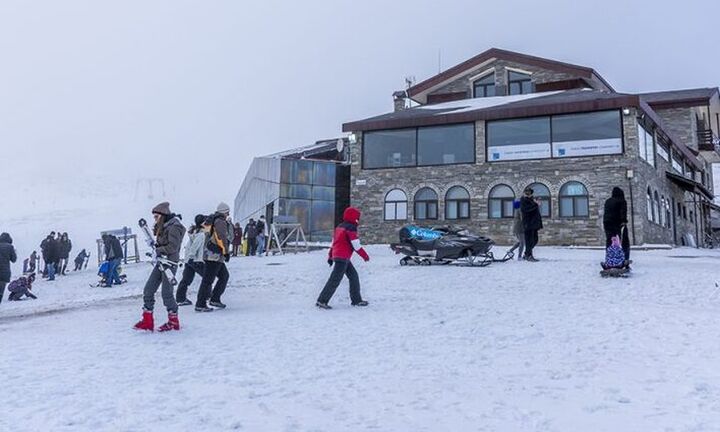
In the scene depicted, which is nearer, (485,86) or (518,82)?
(518,82)

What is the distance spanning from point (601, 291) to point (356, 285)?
13.8 ft

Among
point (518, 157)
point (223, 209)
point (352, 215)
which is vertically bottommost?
point (352, 215)

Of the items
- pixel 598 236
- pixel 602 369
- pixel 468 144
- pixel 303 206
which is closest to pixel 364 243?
pixel 303 206

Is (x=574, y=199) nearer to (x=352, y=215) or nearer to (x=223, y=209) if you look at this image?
(x=352, y=215)

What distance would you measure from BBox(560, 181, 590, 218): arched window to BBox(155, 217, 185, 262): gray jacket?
1918 centimetres

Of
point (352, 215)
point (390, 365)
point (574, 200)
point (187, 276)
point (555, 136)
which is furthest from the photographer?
point (555, 136)

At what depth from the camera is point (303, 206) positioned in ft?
95.6

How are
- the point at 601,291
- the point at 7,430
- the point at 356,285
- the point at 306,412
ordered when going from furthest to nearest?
the point at 601,291, the point at 356,285, the point at 306,412, the point at 7,430

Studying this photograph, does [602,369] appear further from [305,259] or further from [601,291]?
[305,259]

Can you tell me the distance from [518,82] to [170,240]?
2630 cm

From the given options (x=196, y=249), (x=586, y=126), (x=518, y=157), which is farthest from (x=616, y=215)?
(x=518, y=157)

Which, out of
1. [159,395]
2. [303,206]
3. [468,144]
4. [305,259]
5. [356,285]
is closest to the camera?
[159,395]

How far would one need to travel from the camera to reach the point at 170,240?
720 cm

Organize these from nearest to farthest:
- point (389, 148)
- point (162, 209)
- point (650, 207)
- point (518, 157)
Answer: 1. point (162, 209)
2. point (518, 157)
3. point (650, 207)
4. point (389, 148)
